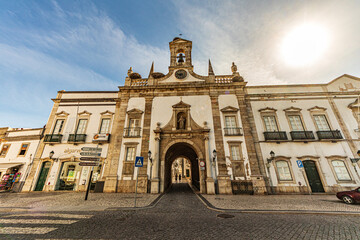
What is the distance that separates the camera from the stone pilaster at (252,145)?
38.4ft

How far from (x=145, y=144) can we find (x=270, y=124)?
13.2m

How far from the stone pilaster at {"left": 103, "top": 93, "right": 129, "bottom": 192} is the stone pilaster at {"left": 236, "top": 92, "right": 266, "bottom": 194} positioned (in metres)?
12.5

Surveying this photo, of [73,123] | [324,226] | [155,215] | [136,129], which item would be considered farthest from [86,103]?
[324,226]

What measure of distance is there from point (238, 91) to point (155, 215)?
1393cm

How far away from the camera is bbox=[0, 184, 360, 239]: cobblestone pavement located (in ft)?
13.0

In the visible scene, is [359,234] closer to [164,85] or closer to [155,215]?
[155,215]

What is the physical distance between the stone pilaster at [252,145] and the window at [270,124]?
145 centimetres

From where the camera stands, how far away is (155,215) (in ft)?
19.6

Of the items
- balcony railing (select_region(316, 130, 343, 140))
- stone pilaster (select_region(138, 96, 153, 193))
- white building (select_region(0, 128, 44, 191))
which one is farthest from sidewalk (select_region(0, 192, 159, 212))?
balcony railing (select_region(316, 130, 343, 140))

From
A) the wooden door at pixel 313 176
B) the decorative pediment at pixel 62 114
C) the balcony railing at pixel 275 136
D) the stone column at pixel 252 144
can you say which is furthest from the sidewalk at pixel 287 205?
the decorative pediment at pixel 62 114

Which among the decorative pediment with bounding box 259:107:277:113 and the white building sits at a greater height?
the decorative pediment with bounding box 259:107:277:113

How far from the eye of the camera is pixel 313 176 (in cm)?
1226

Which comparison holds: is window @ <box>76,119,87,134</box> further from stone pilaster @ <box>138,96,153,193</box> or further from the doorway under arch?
the doorway under arch

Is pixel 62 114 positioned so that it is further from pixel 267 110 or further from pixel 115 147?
pixel 267 110
